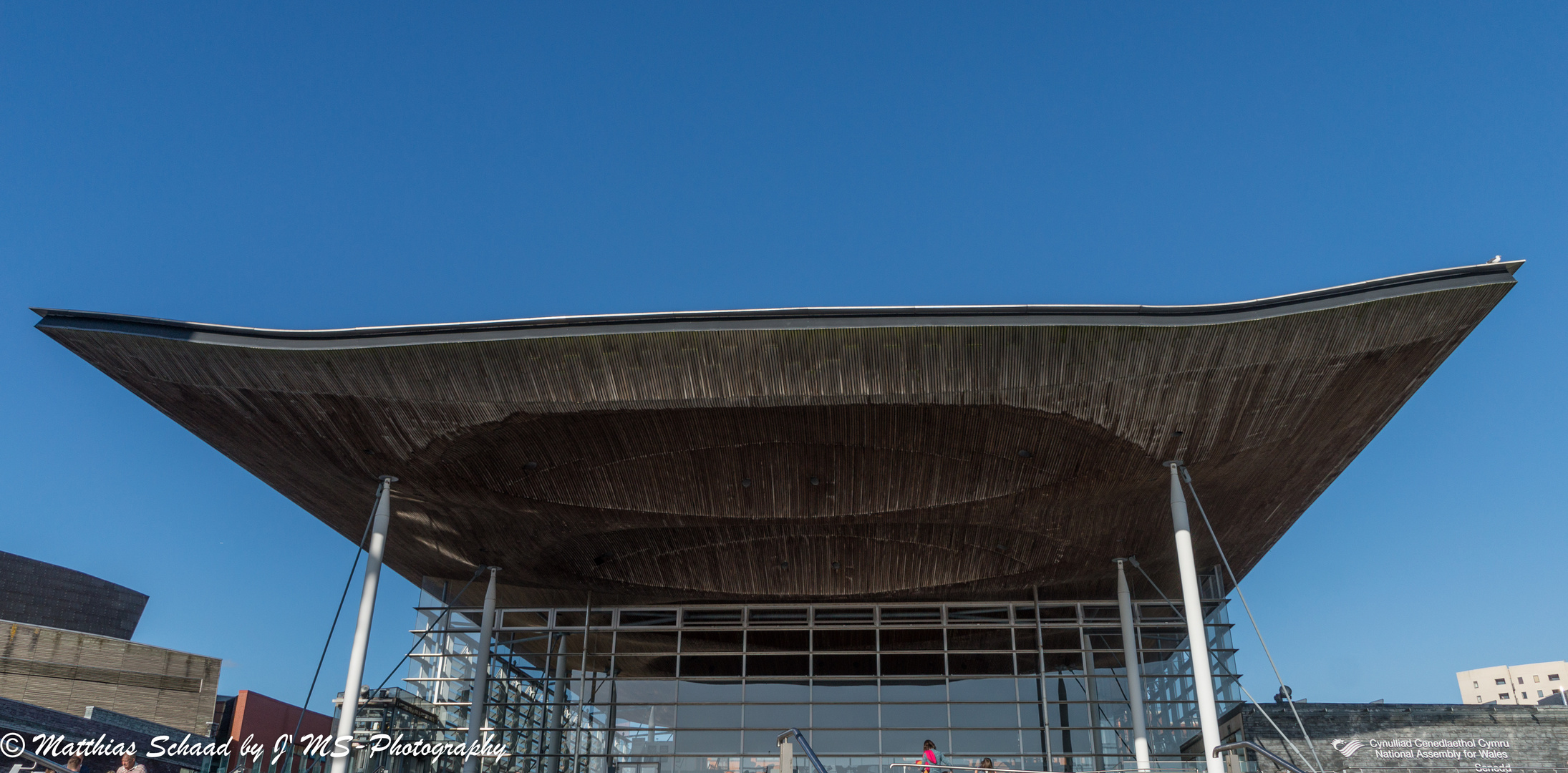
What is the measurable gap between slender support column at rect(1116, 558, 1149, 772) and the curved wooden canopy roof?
3.53 ft

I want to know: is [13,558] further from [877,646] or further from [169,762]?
[877,646]

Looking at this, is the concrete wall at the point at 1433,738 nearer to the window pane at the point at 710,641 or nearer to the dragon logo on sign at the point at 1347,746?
the dragon logo on sign at the point at 1347,746

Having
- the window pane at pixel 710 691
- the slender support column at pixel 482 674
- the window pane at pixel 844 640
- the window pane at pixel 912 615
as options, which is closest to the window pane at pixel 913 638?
the window pane at pixel 912 615

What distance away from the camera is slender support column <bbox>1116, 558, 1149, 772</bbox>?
77.4 feet

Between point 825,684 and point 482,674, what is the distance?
8789mm

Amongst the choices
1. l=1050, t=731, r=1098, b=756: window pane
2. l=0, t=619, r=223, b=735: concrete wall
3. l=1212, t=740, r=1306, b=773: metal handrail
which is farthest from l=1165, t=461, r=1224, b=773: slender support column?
l=0, t=619, r=223, b=735: concrete wall

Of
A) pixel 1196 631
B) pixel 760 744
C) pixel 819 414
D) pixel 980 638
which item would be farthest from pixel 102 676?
pixel 1196 631

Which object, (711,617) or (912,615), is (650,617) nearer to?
(711,617)

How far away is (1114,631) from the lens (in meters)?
27.1

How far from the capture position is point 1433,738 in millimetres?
20906

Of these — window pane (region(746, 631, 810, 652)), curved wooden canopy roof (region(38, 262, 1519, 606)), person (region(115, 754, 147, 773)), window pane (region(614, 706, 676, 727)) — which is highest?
curved wooden canopy roof (region(38, 262, 1519, 606))

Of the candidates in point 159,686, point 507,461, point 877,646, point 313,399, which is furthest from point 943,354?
point 159,686

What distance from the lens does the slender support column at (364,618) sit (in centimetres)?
1769

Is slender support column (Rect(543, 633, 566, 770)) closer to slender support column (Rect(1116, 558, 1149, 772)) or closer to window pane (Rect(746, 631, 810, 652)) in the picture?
window pane (Rect(746, 631, 810, 652))
